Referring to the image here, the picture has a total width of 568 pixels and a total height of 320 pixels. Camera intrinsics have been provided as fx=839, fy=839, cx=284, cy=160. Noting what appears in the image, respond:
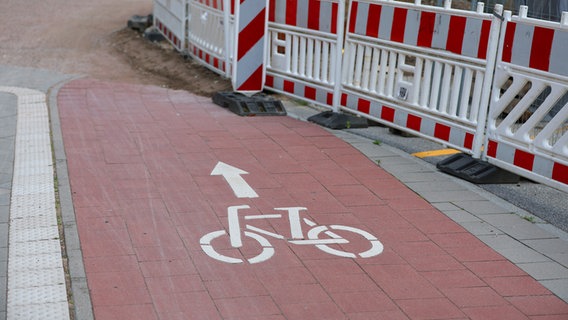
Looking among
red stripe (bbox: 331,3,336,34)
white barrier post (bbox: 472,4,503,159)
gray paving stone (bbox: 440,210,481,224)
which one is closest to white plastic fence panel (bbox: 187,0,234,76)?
red stripe (bbox: 331,3,336,34)

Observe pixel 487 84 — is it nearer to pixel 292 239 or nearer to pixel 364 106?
pixel 364 106

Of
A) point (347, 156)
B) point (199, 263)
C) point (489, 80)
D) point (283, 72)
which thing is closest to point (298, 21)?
point (283, 72)

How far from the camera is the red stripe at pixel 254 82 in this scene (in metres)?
10.3

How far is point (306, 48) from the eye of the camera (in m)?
9.89

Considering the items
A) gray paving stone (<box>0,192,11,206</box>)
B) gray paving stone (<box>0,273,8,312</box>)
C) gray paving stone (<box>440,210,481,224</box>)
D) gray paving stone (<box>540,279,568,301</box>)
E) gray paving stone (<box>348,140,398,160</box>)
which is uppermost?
gray paving stone (<box>540,279,568,301</box>)

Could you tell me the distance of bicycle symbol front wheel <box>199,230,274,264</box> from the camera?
545 centimetres

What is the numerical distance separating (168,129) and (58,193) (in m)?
2.42

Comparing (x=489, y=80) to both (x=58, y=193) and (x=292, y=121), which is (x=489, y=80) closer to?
(x=292, y=121)

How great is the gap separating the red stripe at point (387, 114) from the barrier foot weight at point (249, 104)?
4.90 feet

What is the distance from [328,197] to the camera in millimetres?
6820

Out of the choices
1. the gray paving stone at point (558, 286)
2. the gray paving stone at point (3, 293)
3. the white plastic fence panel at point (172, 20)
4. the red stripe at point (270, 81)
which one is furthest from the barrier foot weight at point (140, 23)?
the gray paving stone at point (558, 286)

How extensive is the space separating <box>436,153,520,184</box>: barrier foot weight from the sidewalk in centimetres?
13

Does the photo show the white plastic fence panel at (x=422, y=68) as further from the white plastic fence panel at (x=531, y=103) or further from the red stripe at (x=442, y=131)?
the white plastic fence panel at (x=531, y=103)

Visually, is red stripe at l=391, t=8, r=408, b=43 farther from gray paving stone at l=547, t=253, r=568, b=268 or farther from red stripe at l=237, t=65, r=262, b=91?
gray paving stone at l=547, t=253, r=568, b=268
